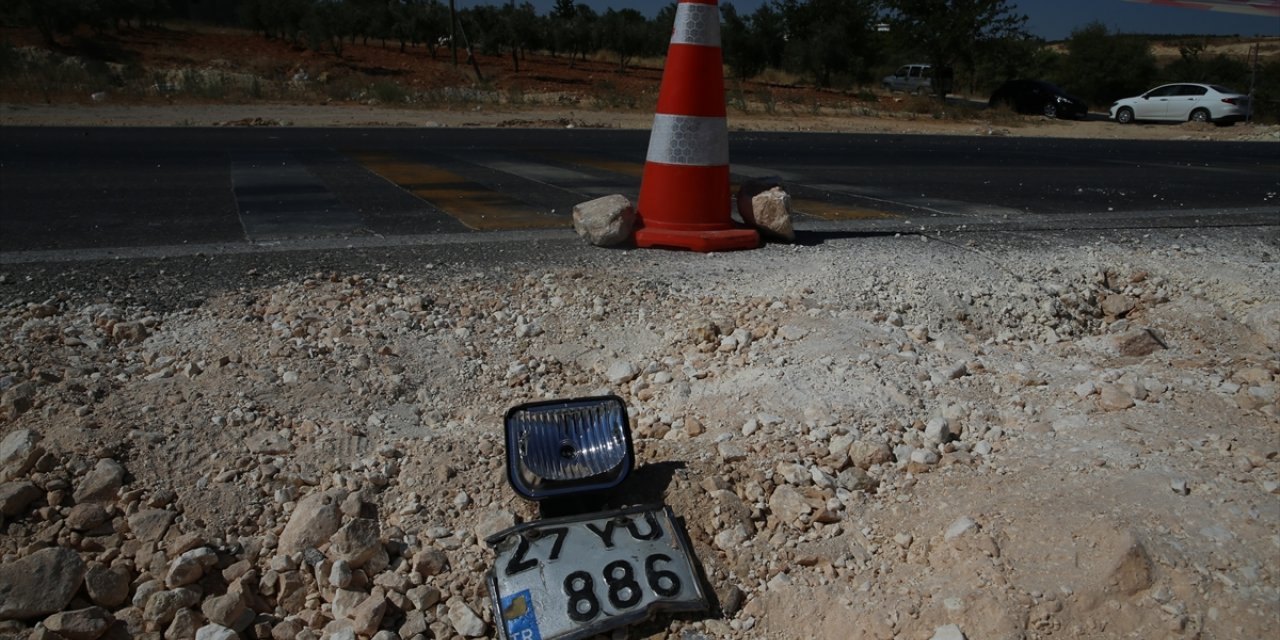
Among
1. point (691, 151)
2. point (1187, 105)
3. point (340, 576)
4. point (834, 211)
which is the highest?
point (1187, 105)

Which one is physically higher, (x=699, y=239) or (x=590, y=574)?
(x=699, y=239)

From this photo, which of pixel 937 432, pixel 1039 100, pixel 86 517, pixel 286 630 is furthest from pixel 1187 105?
pixel 86 517

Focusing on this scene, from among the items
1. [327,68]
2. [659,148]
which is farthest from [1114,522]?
[327,68]

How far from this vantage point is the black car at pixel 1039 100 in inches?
1211

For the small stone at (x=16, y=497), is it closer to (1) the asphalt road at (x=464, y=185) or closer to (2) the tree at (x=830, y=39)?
(1) the asphalt road at (x=464, y=185)

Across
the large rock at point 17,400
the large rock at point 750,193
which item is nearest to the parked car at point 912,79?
the large rock at point 750,193

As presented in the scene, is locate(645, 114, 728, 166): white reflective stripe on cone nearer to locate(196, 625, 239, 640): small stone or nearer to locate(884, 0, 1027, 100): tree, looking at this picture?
locate(196, 625, 239, 640): small stone

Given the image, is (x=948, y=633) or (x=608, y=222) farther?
(x=608, y=222)

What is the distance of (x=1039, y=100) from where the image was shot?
31.3 metres

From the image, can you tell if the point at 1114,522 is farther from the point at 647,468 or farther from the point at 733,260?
the point at 733,260

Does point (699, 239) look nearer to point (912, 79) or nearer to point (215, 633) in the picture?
point (215, 633)

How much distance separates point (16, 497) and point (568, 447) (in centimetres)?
155

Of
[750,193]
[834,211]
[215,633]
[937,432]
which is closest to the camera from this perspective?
[215,633]

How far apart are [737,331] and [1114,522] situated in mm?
1678
